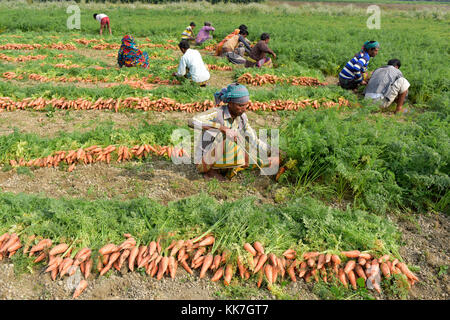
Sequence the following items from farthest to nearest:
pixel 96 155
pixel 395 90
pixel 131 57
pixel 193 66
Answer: pixel 131 57
pixel 193 66
pixel 395 90
pixel 96 155

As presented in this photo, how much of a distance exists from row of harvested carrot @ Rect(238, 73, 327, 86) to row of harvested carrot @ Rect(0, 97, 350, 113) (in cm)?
168

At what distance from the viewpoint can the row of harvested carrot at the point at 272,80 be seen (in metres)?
7.89

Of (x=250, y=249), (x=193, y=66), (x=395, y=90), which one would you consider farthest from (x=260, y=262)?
(x=193, y=66)

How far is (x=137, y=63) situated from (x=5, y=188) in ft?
17.8

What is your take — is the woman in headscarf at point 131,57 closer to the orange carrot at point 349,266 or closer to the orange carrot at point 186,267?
the orange carrot at point 186,267

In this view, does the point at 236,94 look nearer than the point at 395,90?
Yes

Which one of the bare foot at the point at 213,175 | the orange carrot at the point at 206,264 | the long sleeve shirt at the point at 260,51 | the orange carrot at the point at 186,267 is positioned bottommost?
the orange carrot at the point at 186,267

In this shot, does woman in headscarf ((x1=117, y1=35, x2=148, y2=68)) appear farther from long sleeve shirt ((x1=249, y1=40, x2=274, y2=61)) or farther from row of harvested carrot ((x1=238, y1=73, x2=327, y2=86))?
long sleeve shirt ((x1=249, y1=40, x2=274, y2=61))

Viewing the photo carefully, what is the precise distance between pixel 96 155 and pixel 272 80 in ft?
16.7

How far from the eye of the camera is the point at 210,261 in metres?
2.68

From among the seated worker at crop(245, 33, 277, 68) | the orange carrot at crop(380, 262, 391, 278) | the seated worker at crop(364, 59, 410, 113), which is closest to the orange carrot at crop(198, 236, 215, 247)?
the orange carrot at crop(380, 262, 391, 278)

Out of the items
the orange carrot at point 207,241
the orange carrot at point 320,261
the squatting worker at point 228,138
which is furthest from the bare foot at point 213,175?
the orange carrot at point 320,261

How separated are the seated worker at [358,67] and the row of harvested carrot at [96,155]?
15.0 ft

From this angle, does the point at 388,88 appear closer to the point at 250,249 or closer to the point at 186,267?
the point at 250,249
